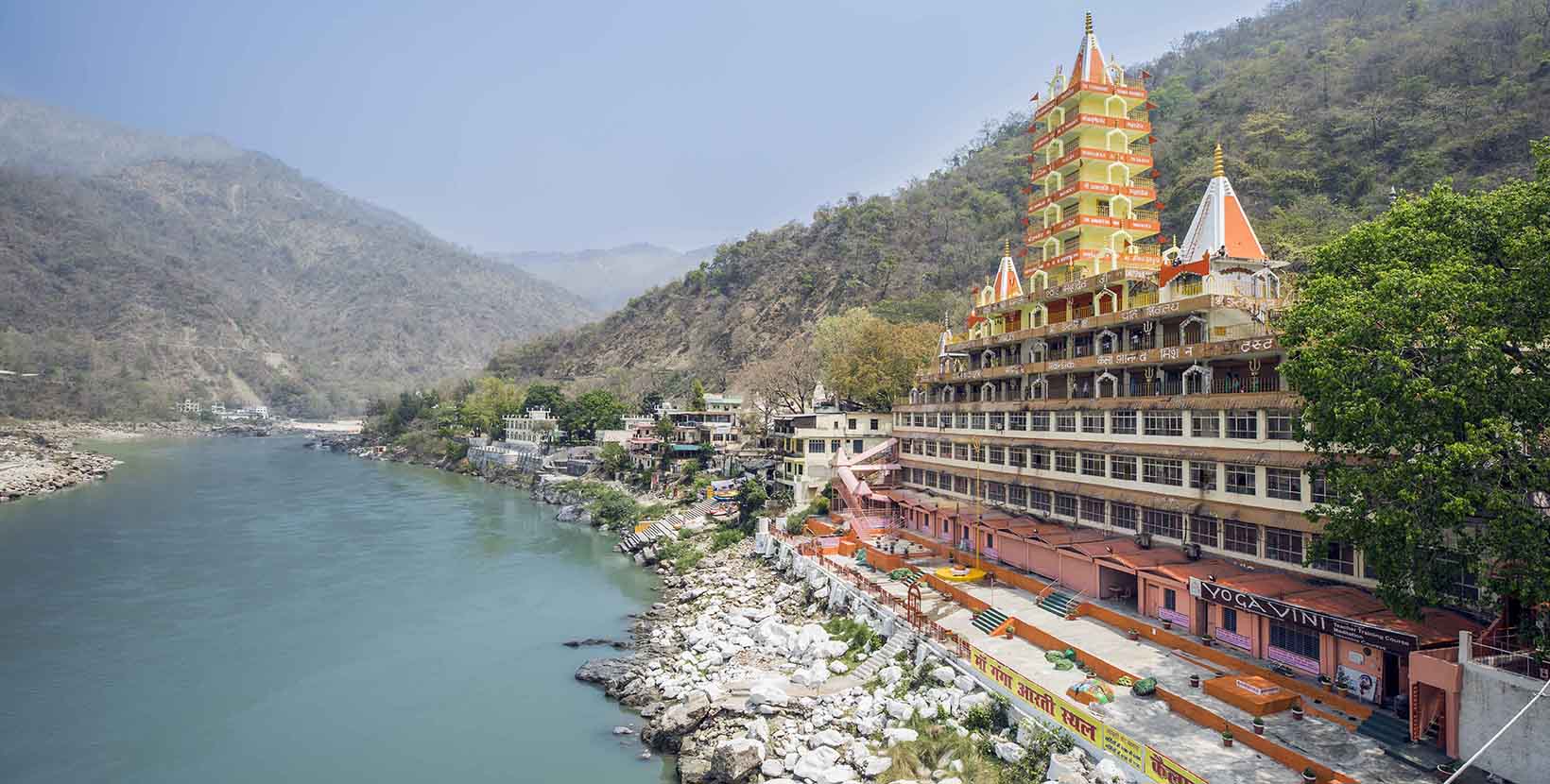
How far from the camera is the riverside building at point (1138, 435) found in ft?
58.0

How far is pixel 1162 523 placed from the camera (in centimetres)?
2419

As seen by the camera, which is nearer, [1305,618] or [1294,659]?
[1305,618]

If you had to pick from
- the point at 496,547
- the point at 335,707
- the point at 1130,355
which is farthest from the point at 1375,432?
the point at 496,547

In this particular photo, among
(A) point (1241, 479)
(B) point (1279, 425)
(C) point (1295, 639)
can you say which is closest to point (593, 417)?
(A) point (1241, 479)

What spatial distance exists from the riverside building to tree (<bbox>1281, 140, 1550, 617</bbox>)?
175 centimetres

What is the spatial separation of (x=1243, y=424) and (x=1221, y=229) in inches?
287

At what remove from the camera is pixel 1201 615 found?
65.1 feet

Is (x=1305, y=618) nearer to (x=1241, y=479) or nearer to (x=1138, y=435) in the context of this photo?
(x=1241, y=479)

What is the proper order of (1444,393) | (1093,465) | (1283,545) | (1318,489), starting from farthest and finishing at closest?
(1093,465) < (1283,545) < (1318,489) < (1444,393)

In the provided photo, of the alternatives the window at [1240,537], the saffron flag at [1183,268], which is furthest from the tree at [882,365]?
the window at [1240,537]

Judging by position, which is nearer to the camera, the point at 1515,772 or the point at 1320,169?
the point at 1515,772

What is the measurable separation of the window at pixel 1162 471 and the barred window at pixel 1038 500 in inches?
194

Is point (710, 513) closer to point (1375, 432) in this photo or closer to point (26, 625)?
point (26, 625)

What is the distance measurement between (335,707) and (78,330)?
18267 cm
